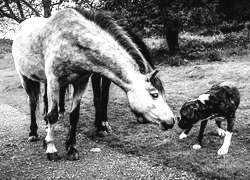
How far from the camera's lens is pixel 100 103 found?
632 centimetres

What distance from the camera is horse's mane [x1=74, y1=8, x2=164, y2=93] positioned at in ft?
13.5

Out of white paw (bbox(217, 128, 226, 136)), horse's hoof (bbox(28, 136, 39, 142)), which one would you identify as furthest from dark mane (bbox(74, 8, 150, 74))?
horse's hoof (bbox(28, 136, 39, 142))

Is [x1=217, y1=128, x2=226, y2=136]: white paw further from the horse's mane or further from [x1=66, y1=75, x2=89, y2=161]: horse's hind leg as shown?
[x1=66, y1=75, x2=89, y2=161]: horse's hind leg

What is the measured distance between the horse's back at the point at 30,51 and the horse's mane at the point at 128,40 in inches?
40.1

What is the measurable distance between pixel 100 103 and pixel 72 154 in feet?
5.03

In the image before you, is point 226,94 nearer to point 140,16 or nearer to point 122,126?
point 122,126

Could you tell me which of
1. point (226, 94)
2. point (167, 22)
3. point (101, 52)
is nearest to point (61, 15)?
point (101, 52)

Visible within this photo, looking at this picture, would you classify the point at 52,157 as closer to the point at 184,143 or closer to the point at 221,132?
the point at 184,143

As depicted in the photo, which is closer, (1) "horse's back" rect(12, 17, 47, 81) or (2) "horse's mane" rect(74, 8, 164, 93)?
(2) "horse's mane" rect(74, 8, 164, 93)

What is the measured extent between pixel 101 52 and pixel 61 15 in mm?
1051

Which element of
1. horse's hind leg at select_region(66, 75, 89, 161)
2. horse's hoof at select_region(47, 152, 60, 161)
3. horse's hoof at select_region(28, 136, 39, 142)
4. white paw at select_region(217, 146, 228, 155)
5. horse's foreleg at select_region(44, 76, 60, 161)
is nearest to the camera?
white paw at select_region(217, 146, 228, 155)

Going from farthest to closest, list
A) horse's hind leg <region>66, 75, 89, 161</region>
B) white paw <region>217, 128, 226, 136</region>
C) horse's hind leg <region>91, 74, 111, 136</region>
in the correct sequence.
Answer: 1. horse's hind leg <region>91, 74, 111, 136</region>
2. white paw <region>217, 128, 226, 136</region>
3. horse's hind leg <region>66, 75, 89, 161</region>

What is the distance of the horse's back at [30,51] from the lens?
5270 millimetres

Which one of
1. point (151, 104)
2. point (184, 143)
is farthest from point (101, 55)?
point (184, 143)
